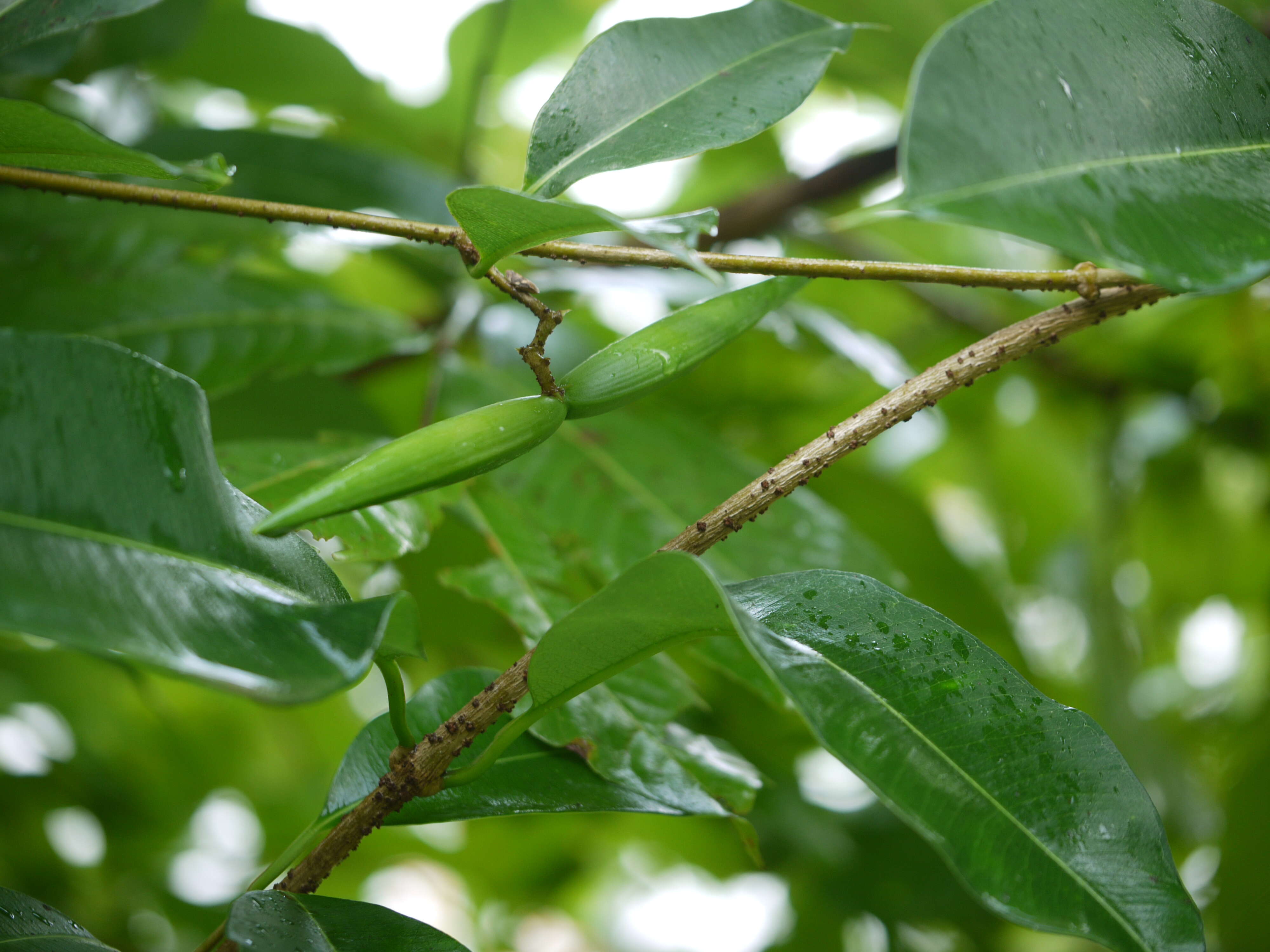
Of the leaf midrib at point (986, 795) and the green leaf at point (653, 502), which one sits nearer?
the leaf midrib at point (986, 795)

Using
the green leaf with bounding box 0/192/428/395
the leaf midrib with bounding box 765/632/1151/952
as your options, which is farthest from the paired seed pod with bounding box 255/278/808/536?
the green leaf with bounding box 0/192/428/395

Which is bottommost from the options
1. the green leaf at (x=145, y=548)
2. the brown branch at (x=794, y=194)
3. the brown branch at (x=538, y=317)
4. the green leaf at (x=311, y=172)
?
the green leaf at (x=145, y=548)

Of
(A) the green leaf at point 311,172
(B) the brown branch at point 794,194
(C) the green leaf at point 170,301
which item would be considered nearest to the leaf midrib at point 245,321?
(C) the green leaf at point 170,301

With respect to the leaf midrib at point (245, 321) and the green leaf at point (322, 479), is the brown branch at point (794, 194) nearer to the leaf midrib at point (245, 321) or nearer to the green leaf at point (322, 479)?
the leaf midrib at point (245, 321)

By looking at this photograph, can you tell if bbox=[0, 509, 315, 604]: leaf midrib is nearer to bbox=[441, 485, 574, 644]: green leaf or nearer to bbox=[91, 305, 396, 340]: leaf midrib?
bbox=[441, 485, 574, 644]: green leaf

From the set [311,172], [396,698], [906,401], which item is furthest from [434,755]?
[311,172]

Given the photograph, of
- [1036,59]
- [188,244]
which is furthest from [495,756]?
[188,244]

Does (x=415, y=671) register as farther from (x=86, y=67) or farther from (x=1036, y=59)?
(x=1036, y=59)
